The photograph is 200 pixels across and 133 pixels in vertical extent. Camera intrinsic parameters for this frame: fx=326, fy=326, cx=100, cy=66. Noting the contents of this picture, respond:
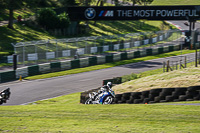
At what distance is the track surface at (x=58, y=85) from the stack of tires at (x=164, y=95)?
28.4 ft

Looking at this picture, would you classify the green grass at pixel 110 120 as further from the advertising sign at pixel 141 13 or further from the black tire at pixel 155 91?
the advertising sign at pixel 141 13

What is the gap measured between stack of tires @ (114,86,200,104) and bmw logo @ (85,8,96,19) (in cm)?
3745

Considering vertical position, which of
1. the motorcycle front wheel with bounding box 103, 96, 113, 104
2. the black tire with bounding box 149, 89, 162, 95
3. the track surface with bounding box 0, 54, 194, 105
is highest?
the black tire with bounding box 149, 89, 162, 95

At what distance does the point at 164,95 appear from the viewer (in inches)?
537

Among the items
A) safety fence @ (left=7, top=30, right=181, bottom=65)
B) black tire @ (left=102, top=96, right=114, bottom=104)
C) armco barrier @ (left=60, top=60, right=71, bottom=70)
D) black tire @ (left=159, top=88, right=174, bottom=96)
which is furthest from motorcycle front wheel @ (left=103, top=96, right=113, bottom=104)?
armco barrier @ (left=60, top=60, right=71, bottom=70)

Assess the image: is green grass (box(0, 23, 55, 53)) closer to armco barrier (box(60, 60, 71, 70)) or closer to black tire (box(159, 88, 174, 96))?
armco barrier (box(60, 60, 71, 70))

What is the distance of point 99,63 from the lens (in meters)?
39.7

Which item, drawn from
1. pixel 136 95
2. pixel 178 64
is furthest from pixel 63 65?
pixel 136 95

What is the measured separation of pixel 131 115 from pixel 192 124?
222 cm

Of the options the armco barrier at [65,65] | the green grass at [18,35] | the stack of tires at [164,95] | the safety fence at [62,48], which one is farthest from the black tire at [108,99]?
the green grass at [18,35]

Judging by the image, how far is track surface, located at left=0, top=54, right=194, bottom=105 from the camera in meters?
A: 22.5

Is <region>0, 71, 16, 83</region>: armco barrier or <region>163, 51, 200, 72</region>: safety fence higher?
<region>163, 51, 200, 72</region>: safety fence

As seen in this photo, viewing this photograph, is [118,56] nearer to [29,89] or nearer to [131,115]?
[29,89]

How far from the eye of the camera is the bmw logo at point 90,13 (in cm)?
5110
